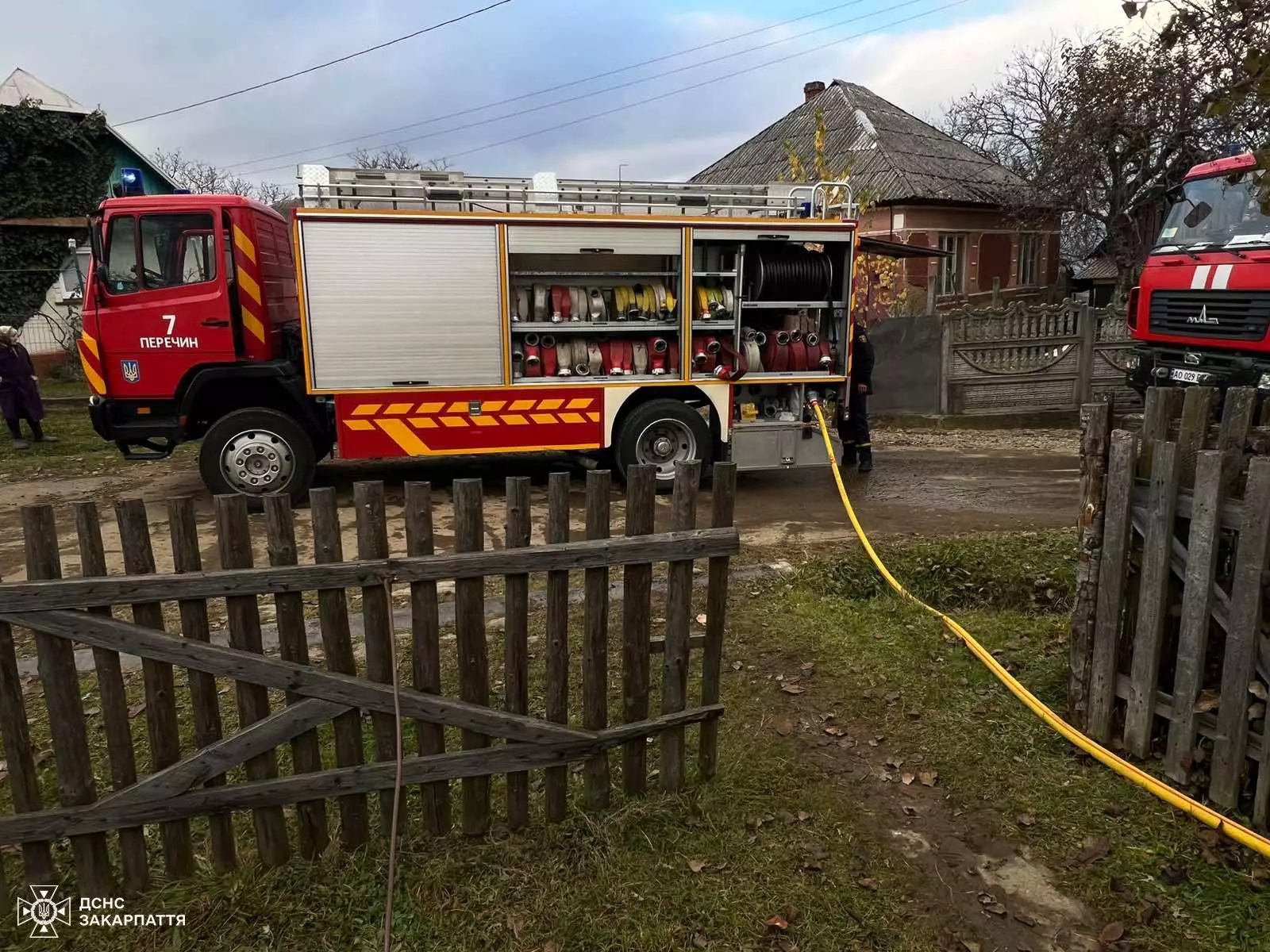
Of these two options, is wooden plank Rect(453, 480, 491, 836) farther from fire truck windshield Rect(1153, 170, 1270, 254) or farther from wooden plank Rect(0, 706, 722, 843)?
fire truck windshield Rect(1153, 170, 1270, 254)

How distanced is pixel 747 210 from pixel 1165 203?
20.0 metres

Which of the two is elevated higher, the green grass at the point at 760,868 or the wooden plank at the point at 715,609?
the wooden plank at the point at 715,609

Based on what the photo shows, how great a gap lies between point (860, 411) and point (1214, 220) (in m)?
4.09

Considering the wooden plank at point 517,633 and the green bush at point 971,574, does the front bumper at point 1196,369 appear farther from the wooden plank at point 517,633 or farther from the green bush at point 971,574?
the wooden plank at point 517,633

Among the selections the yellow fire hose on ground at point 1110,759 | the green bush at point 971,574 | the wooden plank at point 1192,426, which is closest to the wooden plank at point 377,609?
the yellow fire hose on ground at point 1110,759

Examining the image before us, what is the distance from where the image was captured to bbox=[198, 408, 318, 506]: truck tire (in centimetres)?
754

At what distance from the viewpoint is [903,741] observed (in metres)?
3.54

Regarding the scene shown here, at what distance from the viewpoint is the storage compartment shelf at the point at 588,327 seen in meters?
7.80

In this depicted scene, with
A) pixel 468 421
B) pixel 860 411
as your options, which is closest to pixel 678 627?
pixel 468 421

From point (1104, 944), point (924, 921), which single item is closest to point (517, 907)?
point (924, 921)

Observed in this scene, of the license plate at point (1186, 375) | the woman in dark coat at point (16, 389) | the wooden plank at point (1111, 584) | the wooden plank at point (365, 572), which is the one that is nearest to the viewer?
the wooden plank at point (365, 572)

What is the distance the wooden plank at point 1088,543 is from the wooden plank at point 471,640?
242 cm

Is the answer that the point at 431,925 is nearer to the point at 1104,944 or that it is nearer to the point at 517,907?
the point at 517,907

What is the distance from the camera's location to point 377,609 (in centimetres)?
262
